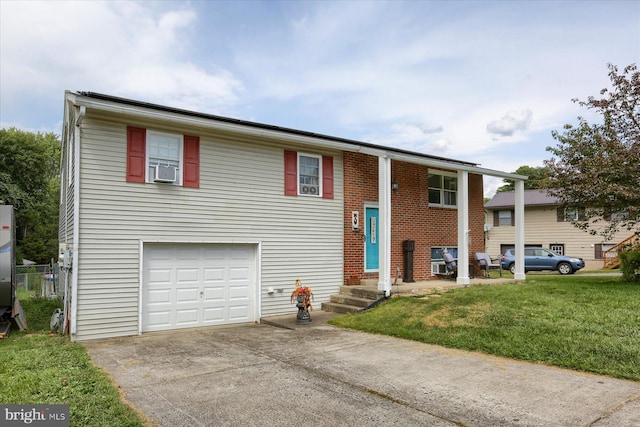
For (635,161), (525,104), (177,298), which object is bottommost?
(177,298)

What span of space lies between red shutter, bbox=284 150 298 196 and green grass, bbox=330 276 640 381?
3.47 metres

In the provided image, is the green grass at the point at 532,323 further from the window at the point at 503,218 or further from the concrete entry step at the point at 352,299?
the window at the point at 503,218

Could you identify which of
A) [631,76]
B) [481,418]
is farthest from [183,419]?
[631,76]

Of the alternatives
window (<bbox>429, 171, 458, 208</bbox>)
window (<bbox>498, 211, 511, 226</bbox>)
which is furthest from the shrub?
window (<bbox>498, 211, 511, 226</bbox>)

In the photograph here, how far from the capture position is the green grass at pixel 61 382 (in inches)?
166

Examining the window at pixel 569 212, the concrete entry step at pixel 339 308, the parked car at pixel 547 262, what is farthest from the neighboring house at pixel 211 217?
the parked car at pixel 547 262

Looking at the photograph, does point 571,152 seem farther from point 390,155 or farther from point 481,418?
point 481,418

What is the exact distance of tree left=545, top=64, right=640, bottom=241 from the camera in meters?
11.2

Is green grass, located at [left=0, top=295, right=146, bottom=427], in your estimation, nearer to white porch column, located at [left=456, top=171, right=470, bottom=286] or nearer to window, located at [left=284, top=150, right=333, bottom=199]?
window, located at [left=284, top=150, right=333, bottom=199]

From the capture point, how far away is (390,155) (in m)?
11.3

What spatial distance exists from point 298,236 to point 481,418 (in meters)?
7.44

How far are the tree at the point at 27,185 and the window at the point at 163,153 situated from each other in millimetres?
22567

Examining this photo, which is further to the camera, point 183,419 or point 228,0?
point 228,0

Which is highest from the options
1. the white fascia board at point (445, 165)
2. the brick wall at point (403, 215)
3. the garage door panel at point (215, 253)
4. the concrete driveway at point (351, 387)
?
the white fascia board at point (445, 165)
